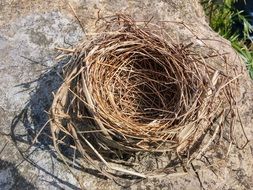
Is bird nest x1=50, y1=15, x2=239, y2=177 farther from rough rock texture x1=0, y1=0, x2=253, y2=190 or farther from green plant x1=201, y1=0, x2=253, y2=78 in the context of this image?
green plant x1=201, y1=0, x2=253, y2=78

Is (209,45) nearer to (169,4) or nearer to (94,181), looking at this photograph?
(169,4)

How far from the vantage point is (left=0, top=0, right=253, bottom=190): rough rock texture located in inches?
63.1

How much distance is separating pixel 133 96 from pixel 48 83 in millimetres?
242

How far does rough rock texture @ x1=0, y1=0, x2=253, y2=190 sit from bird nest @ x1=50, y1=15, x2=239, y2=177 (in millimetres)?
83

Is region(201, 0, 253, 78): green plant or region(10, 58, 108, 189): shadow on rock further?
region(201, 0, 253, 78): green plant

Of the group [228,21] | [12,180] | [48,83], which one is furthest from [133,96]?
[228,21]

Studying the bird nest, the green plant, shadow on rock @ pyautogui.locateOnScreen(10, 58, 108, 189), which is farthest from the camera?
the green plant

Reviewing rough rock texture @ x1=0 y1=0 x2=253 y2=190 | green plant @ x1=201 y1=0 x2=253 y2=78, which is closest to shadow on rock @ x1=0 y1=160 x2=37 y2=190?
rough rock texture @ x1=0 y1=0 x2=253 y2=190

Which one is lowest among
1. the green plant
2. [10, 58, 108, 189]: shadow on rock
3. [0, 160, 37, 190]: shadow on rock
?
the green plant

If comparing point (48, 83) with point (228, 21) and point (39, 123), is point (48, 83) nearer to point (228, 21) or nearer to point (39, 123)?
point (39, 123)

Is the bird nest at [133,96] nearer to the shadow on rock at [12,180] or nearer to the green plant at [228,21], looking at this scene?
the shadow on rock at [12,180]

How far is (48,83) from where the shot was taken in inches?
68.1

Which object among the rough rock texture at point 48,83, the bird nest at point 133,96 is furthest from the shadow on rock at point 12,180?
the bird nest at point 133,96

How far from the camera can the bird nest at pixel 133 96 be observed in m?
1.51
